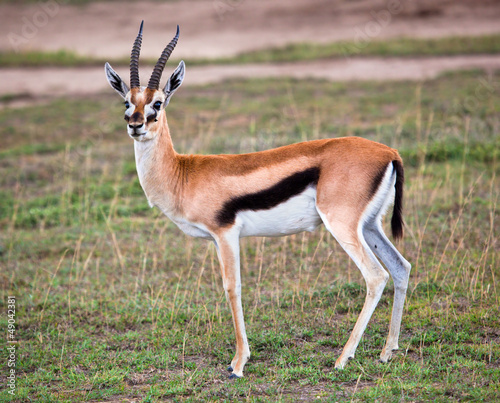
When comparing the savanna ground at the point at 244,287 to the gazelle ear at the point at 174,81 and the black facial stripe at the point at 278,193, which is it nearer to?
the black facial stripe at the point at 278,193

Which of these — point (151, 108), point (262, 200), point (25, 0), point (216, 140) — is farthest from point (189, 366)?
point (25, 0)

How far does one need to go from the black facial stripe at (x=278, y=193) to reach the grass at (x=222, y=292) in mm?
1232

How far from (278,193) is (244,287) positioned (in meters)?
1.98

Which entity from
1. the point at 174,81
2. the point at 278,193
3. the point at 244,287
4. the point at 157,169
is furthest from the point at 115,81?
the point at 244,287

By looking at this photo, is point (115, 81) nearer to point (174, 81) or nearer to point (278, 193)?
point (174, 81)

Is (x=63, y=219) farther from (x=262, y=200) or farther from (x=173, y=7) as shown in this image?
(x=173, y=7)

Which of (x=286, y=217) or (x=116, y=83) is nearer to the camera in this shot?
(x=286, y=217)

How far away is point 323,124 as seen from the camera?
37.9 feet

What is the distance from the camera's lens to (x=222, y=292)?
6.14 metres

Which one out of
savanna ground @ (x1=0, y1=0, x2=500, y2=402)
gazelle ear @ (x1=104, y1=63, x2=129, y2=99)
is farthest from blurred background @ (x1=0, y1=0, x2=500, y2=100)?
gazelle ear @ (x1=104, y1=63, x2=129, y2=99)

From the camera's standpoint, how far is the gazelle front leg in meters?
4.65

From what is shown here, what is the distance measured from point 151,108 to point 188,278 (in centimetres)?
230

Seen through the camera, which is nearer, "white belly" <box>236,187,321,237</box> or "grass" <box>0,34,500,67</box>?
"white belly" <box>236,187,321,237</box>

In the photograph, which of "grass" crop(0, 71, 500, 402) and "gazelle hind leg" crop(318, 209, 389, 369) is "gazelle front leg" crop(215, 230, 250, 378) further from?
"gazelle hind leg" crop(318, 209, 389, 369)
